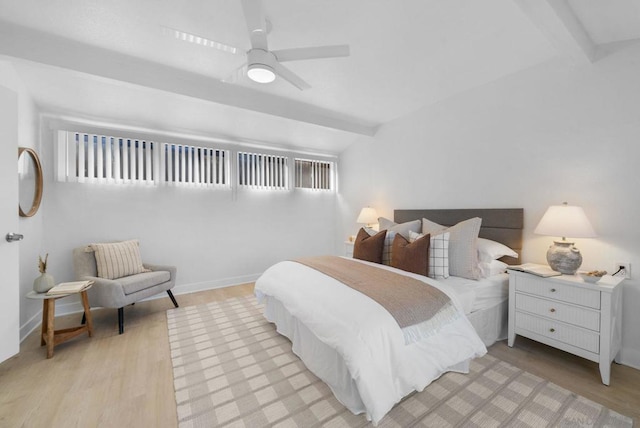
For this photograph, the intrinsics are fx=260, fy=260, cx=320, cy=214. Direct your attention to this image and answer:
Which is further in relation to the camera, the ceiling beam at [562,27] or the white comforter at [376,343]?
the ceiling beam at [562,27]

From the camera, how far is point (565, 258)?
213cm

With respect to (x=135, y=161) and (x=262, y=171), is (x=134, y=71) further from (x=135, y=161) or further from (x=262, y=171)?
(x=262, y=171)

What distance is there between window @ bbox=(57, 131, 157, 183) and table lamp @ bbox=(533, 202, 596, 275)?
178 inches

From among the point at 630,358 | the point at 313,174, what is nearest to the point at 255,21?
the point at 313,174

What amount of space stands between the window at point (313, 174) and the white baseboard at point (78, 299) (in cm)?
190

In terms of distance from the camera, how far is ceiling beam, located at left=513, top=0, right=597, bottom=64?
169 centimetres

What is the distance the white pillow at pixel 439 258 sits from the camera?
241 cm

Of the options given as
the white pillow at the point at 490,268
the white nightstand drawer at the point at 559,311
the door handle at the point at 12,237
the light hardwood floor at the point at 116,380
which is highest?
the door handle at the point at 12,237

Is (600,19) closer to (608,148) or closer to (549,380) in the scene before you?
(608,148)

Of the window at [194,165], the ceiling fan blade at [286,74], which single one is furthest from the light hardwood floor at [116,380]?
the ceiling fan blade at [286,74]

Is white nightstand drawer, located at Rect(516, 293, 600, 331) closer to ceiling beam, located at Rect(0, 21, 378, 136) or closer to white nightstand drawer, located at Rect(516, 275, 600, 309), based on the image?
white nightstand drawer, located at Rect(516, 275, 600, 309)

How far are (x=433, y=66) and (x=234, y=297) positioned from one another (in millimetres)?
3720

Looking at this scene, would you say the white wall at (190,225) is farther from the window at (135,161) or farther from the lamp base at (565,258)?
the lamp base at (565,258)

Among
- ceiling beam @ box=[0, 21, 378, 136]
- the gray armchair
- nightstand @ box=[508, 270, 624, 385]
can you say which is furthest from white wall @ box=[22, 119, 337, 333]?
nightstand @ box=[508, 270, 624, 385]
